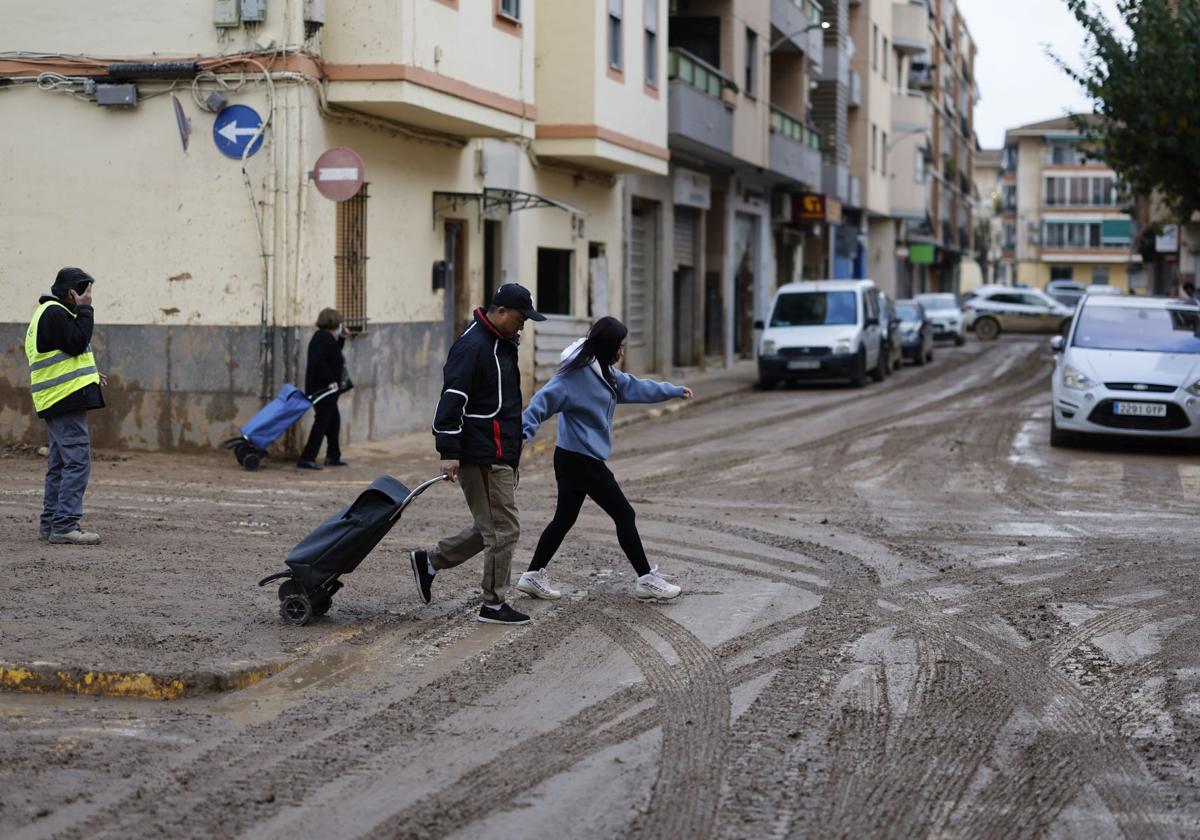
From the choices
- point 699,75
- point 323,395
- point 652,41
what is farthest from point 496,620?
point 699,75

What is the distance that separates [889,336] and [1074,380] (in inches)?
619

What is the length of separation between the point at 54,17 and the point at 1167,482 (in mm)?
11939

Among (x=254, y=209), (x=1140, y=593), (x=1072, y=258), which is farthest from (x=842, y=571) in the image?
(x=1072, y=258)

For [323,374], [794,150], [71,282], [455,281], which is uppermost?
[794,150]

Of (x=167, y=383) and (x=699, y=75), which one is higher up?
(x=699, y=75)

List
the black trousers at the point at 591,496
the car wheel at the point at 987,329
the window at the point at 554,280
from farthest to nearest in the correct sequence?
1. the car wheel at the point at 987,329
2. the window at the point at 554,280
3. the black trousers at the point at 591,496

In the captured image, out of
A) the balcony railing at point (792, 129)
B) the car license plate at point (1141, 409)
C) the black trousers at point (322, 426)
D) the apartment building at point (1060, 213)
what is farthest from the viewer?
the apartment building at point (1060, 213)

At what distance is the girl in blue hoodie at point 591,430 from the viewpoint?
8867 millimetres

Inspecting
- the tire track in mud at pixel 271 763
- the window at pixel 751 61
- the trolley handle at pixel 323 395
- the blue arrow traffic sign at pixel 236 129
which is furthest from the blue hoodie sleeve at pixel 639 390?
the window at pixel 751 61

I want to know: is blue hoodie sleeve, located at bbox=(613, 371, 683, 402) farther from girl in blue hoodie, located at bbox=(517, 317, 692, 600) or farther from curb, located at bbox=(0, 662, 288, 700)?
curb, located at bbox=(0, 662, 288, 700)

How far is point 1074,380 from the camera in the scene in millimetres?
17781

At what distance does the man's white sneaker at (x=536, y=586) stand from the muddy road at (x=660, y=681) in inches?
8.9

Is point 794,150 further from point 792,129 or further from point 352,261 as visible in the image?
point 352,261

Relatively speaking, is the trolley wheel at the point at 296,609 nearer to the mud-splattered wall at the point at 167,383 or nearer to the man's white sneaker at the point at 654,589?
the man's white sneaker at the point at 654,589
